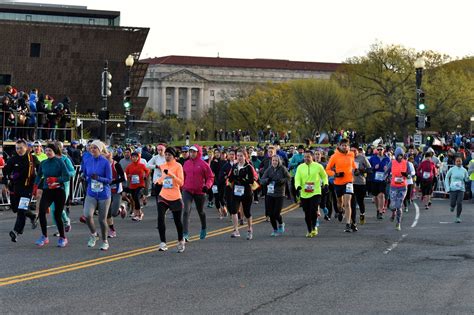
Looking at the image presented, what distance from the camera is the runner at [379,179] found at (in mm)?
22312

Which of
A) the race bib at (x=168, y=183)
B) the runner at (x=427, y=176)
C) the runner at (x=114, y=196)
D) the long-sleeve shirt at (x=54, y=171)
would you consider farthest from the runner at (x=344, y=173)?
the runner at (x=427, y=176)

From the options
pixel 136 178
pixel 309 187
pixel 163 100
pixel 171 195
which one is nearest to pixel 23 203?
pixel 171 195

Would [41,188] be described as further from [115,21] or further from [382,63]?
[115,21]

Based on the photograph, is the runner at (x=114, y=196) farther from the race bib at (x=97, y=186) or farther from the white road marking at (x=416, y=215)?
the white road marking at (x=416, y=215)

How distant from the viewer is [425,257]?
1370 centimetres

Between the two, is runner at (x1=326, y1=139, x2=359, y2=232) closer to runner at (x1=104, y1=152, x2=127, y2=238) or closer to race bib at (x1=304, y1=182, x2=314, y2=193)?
race bib at (x1=304, y1=182, x2=314, y2=193)

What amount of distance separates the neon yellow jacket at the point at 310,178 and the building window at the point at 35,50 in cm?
7225

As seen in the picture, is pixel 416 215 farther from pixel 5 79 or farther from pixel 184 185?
pixel 5 79

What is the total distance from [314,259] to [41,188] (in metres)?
4.89

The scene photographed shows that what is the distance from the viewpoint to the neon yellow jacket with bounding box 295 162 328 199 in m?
17.1

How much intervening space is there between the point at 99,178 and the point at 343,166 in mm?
5738

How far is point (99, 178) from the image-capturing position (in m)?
14.5

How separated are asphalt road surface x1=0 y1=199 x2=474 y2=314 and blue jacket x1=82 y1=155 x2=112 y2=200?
0.93m

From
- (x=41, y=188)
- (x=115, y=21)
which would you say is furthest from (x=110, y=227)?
(x=115, y=21)
